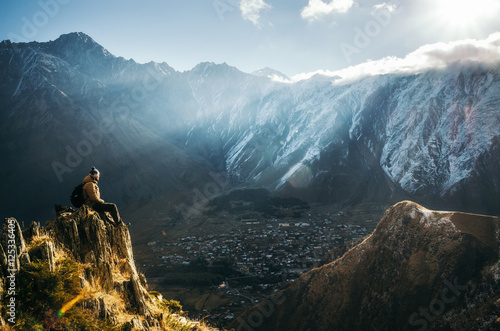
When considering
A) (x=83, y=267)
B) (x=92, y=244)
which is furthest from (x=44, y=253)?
(x=92, y=244)

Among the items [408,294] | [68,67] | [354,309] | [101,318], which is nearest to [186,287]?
[354,309]

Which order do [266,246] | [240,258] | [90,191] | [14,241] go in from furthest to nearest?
[266,246], [240,258], [90,191], [14,241]

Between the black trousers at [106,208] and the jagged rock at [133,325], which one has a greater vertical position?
the black trousers at [106,208]

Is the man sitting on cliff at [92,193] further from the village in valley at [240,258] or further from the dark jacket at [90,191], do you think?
the village in valley at [240,258]

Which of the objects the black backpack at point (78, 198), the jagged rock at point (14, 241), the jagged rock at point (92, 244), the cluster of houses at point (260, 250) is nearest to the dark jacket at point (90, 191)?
the black backpack at point (78, 198)

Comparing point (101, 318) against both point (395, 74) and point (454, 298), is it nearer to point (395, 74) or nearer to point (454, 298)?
point (454, 298)

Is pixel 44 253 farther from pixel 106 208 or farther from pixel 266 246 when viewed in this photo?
pixel 266 246
